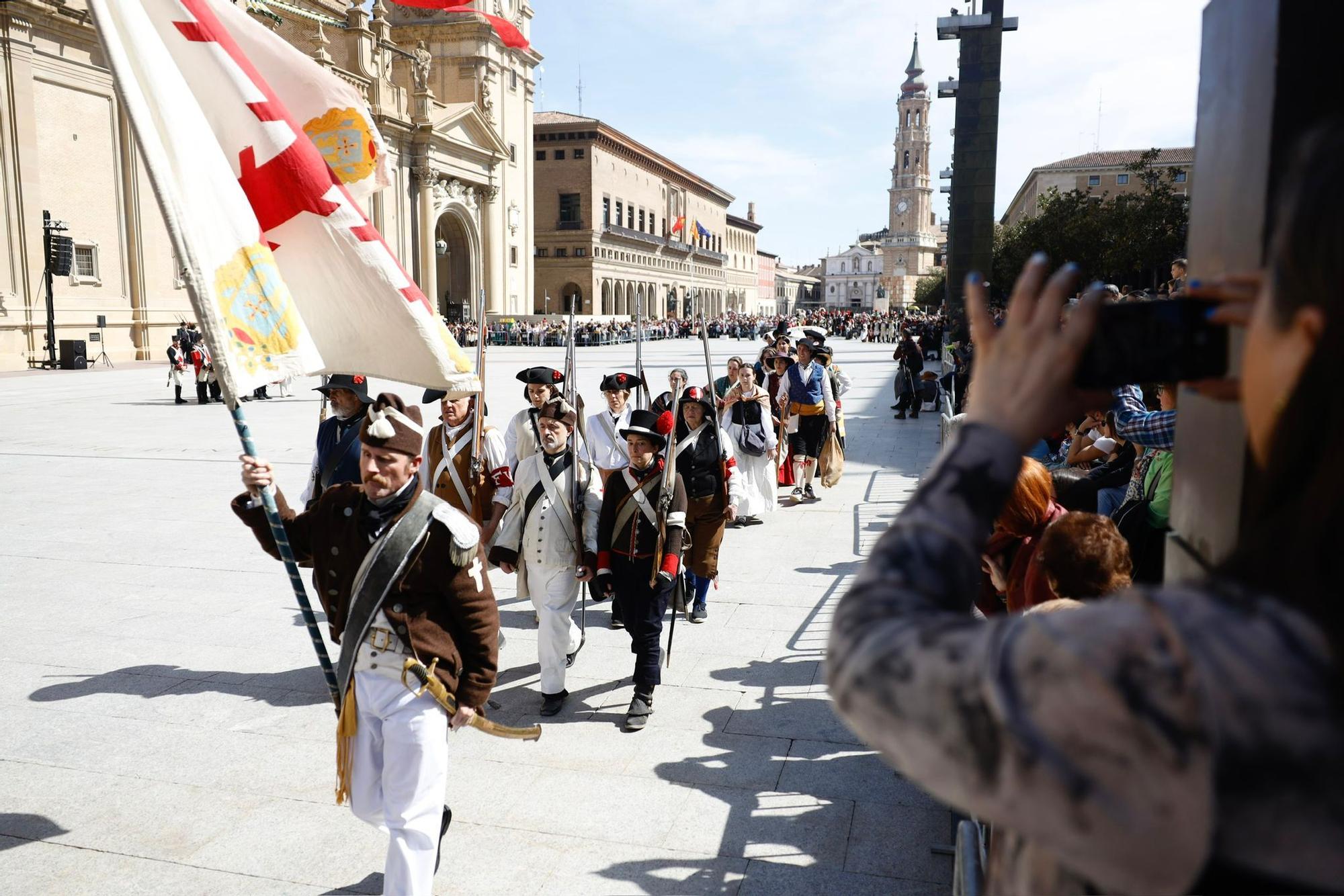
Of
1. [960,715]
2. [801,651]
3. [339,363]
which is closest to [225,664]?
[339,363]

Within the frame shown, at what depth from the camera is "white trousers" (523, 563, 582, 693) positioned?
548 cm

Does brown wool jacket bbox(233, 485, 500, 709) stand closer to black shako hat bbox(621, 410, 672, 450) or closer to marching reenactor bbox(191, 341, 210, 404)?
black shako hat bbox(621, 410, 672, 450)

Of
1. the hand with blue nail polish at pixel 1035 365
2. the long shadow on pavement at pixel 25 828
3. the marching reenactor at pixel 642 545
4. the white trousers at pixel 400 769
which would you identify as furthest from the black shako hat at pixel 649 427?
Result: the hand with blue nail polish at pixel 1035 365

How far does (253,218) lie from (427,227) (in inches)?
1952

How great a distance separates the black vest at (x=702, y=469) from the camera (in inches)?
280

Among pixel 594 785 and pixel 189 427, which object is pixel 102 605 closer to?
pixel 594 785

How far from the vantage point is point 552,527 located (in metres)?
5.77

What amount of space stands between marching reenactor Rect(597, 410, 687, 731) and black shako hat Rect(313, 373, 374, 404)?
156cm

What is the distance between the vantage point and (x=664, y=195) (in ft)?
325

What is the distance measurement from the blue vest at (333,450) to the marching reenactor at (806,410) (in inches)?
266

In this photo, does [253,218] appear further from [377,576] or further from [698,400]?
[698,400]

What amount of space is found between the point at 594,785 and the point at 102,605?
181 inches

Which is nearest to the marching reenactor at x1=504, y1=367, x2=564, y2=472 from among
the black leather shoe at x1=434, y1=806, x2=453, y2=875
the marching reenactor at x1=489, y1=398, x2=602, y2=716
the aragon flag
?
the marching reenactor at x1=489, y1=398, x2=602, y2=716

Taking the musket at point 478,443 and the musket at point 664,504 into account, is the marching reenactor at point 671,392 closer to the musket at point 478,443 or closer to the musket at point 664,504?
the musket at point 664,504
